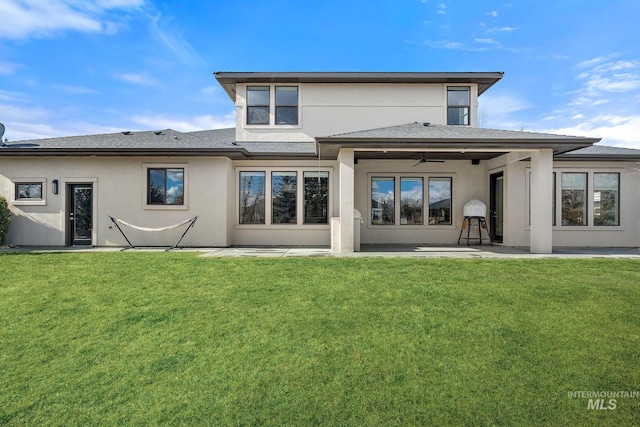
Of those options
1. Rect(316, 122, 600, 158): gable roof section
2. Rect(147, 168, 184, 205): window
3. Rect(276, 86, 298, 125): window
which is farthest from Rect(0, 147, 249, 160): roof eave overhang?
Rect(316, 122, 600, 158): gable roof section

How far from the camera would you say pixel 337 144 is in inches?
394

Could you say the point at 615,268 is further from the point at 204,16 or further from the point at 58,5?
the point at 58,5

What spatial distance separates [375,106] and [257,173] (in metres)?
5.64

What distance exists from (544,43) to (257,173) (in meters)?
11.9

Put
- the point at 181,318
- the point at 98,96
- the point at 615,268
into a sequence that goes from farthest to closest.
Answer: the point at 98,96, the point at 615,268, the point at 181,318


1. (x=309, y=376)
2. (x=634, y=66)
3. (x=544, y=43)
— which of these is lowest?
(x=309, y=376)

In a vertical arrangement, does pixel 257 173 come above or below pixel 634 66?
below

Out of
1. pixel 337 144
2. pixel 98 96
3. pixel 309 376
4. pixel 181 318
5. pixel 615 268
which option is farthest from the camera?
pixel 98 96

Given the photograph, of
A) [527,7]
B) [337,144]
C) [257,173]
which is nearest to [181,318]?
[337,144]

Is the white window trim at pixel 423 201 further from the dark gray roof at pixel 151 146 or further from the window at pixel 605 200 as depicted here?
the window at pixel 605 200

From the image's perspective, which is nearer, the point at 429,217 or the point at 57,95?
the point at 429,217

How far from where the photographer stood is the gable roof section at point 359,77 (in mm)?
13797

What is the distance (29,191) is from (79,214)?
71.7 inches

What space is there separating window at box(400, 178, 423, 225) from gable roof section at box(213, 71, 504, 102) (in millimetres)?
4142
